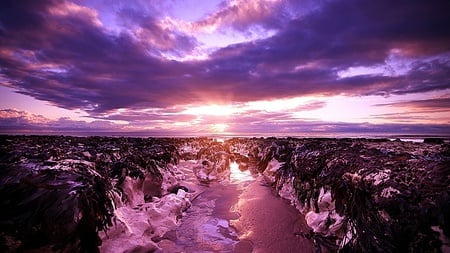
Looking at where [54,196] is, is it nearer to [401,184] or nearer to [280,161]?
[401,184]

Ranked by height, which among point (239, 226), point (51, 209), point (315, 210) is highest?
point (51, 209)

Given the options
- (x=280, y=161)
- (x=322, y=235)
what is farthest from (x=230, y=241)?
(x=280, y=161)

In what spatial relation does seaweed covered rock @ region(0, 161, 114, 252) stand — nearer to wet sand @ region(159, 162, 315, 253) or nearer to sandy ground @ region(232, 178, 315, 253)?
wet sand @ region(159, 162, 315, 253)

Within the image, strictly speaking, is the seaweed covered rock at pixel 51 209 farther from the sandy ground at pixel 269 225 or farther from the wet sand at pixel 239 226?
the sandy ground at pixel 269 225

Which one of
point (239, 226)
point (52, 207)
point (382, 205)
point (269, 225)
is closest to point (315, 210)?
point (269, 225)

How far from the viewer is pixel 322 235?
16.4ft

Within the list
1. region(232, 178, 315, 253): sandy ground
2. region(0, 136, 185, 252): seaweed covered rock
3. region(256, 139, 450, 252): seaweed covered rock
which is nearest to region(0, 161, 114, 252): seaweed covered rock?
region(0, 136, 185, 252): seaweed covered rock

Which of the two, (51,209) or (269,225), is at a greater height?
(51,209)

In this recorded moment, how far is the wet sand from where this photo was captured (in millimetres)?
5148

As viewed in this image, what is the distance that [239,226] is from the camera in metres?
6.30

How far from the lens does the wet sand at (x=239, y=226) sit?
515 cm

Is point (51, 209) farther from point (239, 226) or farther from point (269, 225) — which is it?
point (269, 225)

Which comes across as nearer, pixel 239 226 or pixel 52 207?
pixel 52 207

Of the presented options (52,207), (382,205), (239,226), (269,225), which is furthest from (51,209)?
(382,205)
